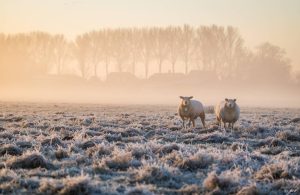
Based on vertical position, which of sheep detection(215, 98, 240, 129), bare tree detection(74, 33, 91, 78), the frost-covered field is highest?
bare tree detection(74, 33, 91, 78)

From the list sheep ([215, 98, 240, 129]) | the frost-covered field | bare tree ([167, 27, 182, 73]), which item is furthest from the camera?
bare tree ([167, 27, 182, 73])

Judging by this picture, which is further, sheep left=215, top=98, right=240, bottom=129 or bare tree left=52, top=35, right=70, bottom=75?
bare tree left=52, top=35, right=70, bottom=75

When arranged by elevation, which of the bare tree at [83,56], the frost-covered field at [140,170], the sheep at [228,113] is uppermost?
the bare tree at [83,56]

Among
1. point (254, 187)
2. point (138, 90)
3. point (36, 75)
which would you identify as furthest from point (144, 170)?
point (36, 75)

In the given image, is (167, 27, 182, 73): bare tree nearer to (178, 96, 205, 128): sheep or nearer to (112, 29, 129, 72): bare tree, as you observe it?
(112, 29, 129, 72): bare tree

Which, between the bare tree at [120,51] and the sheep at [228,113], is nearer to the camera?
the sheep at [228,113]

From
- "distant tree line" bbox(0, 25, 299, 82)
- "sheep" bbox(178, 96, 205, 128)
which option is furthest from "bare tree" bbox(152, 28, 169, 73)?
"sheep" bbox(178, 96, 205, 128)

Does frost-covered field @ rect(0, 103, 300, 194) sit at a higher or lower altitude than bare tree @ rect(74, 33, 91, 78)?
lower

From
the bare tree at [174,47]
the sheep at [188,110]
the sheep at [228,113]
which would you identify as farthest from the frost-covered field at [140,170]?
the bare tree at [174,47]

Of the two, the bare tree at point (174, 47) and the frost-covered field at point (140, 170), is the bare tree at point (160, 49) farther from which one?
the frost-covered field at point (140, 170)

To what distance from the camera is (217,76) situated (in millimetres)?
104312

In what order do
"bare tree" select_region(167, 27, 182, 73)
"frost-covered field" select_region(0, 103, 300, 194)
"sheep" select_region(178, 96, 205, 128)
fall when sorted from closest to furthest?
"frost-covered field" select_region(0, 103, 300, 194), "sheep" select_region(178, 96, 205, 128), "bare tree" select_region(167, 27, 182, 73)

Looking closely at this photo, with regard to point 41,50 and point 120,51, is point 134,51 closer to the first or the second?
point 120,51

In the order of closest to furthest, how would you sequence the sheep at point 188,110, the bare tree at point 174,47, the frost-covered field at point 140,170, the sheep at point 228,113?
1. the frost-covered field at point 140,170
2. the sheep at point 228,113
3. the sheep at point 188,110
4. the bare tree at point 174,47
